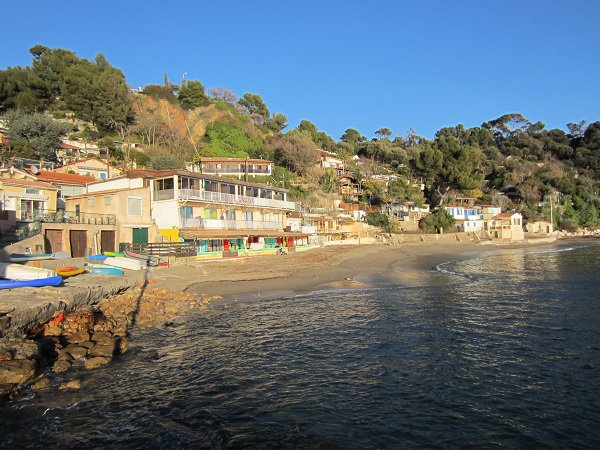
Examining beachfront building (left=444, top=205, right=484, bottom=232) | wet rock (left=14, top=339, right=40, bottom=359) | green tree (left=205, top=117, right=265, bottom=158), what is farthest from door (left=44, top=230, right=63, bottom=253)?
beachfront building (left=444, top=205, right=484, bottom=232)

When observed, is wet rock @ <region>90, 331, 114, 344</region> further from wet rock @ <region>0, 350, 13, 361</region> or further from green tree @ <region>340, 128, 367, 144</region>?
green tree @ <region>340, 128, 367, 144</region>

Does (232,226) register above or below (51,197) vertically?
below

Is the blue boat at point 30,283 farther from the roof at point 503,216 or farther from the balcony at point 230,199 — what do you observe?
the roof at point 503,216

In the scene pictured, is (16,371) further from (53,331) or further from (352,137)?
(352,137)

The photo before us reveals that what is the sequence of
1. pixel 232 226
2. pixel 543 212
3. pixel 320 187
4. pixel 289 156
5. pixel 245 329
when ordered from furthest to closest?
pixel 543 212, pixel 289 156, pixel 320 187, pixel 232 226, pixel 245 329

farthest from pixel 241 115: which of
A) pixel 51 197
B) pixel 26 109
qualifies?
pixel 51 197

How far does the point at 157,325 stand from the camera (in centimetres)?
1723

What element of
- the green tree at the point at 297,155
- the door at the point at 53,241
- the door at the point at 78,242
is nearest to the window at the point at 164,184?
the door at the point at 78,242

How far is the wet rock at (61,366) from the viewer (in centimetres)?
1152

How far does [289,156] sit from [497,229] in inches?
1680

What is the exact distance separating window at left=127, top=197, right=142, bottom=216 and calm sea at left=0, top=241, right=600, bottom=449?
21.4m

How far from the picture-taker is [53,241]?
100ft

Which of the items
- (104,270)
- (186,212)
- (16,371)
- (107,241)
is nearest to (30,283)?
(104,270)

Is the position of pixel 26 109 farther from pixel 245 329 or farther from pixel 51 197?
pixel 245 329
